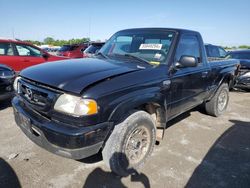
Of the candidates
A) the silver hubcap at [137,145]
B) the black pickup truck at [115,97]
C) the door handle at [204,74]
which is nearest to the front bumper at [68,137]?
the black pickup truck at [115,97]

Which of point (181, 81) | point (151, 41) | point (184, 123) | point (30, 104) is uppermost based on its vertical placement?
point (151, 41)

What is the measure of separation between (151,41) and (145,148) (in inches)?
67.6

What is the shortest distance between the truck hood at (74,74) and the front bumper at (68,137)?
15.9 inches

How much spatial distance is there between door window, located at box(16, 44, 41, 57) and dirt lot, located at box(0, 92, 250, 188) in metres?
3.36

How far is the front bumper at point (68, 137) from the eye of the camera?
2.20 m

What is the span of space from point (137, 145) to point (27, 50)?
5.86 m

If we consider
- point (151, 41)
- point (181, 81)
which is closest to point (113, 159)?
point (181, 81)

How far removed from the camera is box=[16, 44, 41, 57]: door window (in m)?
7.02

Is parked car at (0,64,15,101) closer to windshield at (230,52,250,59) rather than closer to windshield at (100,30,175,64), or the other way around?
windshield at (100,30,175,64)

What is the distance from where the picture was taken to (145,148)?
10.2 feet

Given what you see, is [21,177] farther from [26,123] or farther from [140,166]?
[140,166]

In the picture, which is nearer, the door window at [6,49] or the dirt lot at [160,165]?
the dirt lot at [160,165]

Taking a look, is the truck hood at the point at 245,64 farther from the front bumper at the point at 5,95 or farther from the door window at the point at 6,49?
the door window at the point at 6,49

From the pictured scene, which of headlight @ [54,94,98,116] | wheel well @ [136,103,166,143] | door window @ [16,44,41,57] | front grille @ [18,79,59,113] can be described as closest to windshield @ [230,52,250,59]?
wheel well @ [136,103,166,143]
